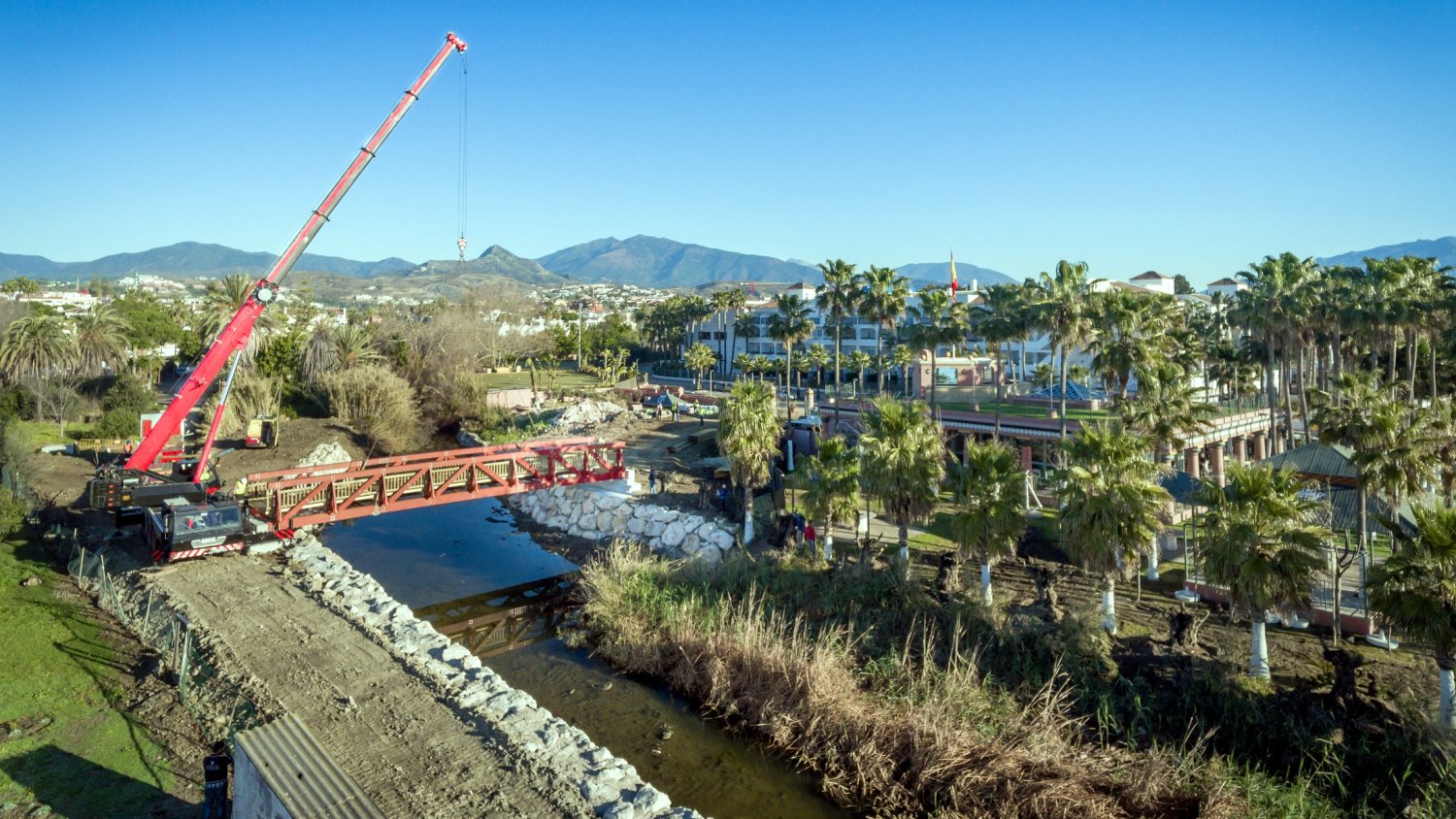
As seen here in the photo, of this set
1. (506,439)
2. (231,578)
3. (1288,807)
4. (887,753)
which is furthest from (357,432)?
(1288,807)

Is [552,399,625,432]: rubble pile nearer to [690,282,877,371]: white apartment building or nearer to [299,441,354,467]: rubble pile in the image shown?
[299,441,354,467]: rubble pile

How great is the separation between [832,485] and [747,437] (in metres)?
3.71

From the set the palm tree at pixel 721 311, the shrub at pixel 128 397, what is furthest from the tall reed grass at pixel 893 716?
the palm tree at pixel 721 311

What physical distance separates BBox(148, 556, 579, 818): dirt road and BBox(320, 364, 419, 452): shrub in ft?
96.6

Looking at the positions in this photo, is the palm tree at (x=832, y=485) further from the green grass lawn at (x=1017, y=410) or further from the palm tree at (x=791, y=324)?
the palm tree at (x=791, y=324)

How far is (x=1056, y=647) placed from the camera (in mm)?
18125

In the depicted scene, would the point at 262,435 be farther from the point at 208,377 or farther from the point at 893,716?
the point at 893,716

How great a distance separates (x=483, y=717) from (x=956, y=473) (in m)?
12.1

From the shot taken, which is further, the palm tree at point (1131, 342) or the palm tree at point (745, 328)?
the palm tree at point (745, 328)

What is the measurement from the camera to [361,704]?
15.1 meters

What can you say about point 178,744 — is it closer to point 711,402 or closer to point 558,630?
point 558,630

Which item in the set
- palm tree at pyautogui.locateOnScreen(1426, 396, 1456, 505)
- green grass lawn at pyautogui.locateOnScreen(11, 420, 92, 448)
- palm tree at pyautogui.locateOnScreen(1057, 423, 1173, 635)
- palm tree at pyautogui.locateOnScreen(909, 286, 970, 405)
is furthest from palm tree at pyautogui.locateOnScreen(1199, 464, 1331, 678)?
green grass lawn at pyautogui.locateOnScreen(11, 420, 92, 448)

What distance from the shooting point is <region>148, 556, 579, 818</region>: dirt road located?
12.6 metres

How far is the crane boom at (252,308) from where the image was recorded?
86.7 feet
